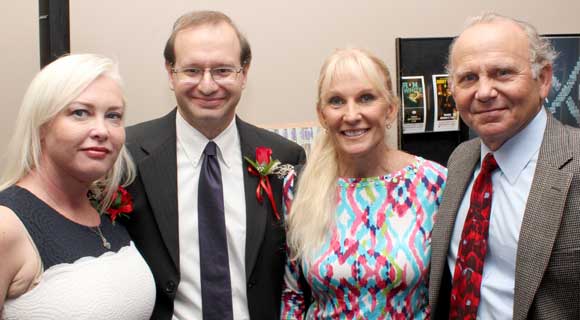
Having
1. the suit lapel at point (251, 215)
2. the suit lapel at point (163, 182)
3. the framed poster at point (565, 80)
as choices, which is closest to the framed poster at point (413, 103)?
the framed poster at point (565, 80)

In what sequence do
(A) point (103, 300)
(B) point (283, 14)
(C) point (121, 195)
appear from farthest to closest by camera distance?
(B) point (283, 14), (C) point (121, 195), (A) point (103, 300)

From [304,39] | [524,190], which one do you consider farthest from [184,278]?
[304,39]

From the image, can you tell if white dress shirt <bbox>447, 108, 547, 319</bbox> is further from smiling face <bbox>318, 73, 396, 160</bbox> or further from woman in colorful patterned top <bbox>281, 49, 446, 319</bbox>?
smiling face <bbox>318, 73, 396, 160</bbox>

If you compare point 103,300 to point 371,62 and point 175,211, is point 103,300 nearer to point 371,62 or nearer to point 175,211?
point 175,211

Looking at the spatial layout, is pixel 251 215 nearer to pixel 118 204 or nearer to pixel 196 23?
pixel 118 204

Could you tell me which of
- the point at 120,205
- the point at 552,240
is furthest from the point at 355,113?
the point at 120,205

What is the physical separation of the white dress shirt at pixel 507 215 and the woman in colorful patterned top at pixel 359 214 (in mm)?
263

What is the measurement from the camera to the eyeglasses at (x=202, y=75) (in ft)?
7.02

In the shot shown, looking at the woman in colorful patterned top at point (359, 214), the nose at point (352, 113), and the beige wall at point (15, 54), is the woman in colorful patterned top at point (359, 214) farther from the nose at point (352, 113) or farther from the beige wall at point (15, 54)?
the beige wall at point (15, 54)

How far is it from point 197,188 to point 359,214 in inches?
22.7

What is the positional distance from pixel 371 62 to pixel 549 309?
3.15 ft

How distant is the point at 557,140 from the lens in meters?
1.77

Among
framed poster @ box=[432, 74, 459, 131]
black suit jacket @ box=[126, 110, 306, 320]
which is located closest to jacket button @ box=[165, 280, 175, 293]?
black suit jacket @ box=[126, 110, 306, 320]

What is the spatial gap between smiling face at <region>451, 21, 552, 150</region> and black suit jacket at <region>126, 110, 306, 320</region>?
79 cm
